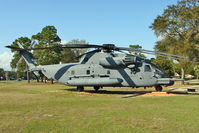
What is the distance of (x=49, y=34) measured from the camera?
4609 centimetres

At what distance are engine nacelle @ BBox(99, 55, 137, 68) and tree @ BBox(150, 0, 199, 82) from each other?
18879mm

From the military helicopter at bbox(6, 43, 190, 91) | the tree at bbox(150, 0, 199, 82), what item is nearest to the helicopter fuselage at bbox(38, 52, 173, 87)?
the military helicopter at bbox(6, 43, 190, 91)

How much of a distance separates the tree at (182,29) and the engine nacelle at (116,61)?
61.9 ft

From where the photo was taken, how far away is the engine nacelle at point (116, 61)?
17.0m

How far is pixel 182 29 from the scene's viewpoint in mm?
35000

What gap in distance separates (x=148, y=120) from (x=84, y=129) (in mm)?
2684

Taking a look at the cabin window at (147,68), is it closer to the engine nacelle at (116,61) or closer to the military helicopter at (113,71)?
the military helicopter at (113,71)

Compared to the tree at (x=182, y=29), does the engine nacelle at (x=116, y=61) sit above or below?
below

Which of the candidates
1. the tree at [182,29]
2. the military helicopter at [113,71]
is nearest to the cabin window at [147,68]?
the military helicopter at [113,71]

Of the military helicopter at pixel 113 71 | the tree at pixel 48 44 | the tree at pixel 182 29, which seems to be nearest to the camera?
the military helicopter at pixel 113 71

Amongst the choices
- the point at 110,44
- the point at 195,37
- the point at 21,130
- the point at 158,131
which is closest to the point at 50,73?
the point at 110,44

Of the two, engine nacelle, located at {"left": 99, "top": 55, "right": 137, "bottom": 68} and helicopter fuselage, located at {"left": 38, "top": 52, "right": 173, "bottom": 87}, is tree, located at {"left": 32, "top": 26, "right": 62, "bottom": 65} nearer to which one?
helicopter fuselage, located at {"left": 38, "top": 52, "right": 173, "bottom": 87}

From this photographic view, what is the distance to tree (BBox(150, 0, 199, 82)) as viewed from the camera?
31.8 meters

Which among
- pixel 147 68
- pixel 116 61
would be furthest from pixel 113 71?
pixel 147 68
